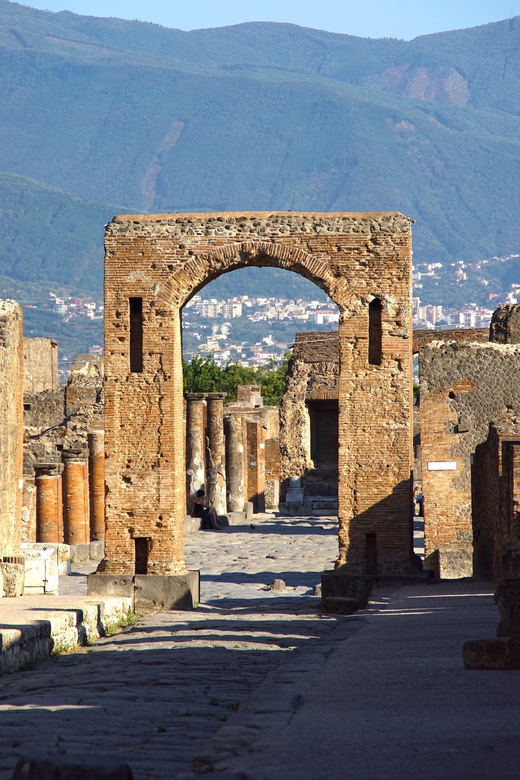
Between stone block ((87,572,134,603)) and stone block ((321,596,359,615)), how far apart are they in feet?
7.44

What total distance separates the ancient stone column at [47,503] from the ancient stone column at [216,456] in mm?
10216

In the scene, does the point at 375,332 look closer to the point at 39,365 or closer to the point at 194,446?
the point at 194,446

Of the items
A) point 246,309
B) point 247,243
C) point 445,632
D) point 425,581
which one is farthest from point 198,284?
point 246,309

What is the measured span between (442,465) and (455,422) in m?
0.62

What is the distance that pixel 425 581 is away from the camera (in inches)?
532

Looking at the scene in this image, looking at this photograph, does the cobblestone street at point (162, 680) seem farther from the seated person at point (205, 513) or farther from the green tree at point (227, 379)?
the green tree at point (227, 379)

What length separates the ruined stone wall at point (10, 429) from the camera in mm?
11961

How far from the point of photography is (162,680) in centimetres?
809

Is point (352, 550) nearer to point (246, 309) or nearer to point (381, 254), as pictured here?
point (381, 254)

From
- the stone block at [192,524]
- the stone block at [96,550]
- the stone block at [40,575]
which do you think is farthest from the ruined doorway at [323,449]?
the stone block at [40,575]

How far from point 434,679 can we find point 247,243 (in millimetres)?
7825

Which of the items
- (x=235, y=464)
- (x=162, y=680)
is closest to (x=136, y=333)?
(x=162, y=680)

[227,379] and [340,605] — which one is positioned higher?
[227,379]

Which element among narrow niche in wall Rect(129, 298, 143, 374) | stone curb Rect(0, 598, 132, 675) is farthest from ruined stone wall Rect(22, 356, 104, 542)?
stone curb Rect(0, 598, 132, 675)
